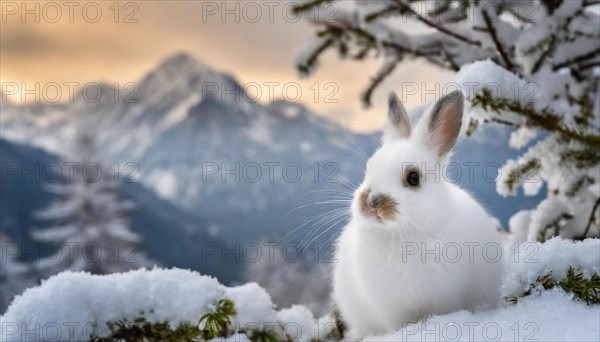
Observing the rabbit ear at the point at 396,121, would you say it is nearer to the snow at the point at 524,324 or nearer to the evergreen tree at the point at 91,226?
the snow at the point at 524,324

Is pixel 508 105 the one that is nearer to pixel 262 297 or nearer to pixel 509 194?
pixel 509 194

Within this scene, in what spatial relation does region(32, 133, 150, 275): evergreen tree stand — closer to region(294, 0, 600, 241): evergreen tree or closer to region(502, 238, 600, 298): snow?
region(294, 0, 600, 241): evergreen tree

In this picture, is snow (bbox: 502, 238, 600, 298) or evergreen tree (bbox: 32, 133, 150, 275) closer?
snow (bbox: 502, 238, 600, 298)

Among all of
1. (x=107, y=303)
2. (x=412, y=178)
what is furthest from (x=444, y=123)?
(x=107, y=303)

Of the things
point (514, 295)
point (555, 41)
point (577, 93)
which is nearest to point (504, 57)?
point (555, 41)

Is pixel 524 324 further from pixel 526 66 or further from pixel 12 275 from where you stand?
pixel 12 275

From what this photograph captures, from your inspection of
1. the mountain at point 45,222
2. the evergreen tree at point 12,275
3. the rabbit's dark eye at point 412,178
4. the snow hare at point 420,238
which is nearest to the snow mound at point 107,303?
the snow hare at point 420,238

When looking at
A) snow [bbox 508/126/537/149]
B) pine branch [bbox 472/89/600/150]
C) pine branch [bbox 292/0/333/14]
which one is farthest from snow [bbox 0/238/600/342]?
pine branch [bbox 292/0/333/14]
